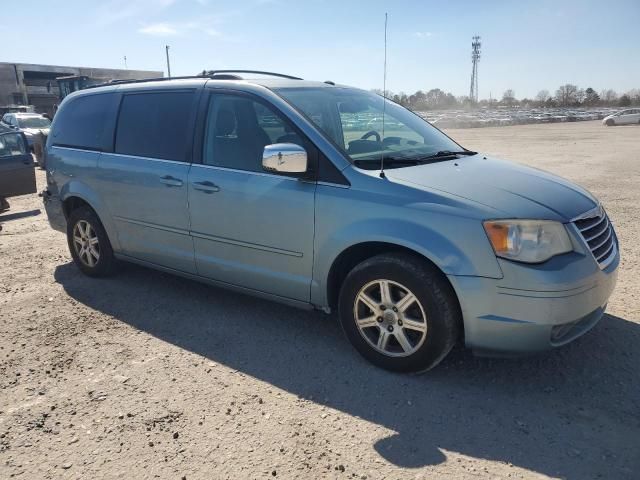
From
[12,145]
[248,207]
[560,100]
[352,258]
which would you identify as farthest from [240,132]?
[560,100]

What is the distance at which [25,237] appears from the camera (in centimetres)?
710

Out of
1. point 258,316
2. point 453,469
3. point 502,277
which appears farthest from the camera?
point 258,316

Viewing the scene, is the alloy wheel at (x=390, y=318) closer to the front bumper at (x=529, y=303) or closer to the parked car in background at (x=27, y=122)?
the front bumper at (x=529, y=303)

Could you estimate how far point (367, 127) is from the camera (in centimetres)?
409

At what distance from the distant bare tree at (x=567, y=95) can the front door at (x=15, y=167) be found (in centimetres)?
8936

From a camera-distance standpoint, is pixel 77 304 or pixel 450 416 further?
pixel 77 304

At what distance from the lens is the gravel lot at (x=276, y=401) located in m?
2.52

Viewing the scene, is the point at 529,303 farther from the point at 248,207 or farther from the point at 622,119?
the point at 622,119

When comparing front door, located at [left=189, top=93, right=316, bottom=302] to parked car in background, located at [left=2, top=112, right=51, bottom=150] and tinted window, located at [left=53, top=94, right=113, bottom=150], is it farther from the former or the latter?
parked car in background, located at [left=2, top=112, right=51, bottom=150]

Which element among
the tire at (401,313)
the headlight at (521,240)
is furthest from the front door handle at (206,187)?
the headlight at (521,240)

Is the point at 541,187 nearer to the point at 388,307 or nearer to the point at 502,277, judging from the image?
the point at 502,277

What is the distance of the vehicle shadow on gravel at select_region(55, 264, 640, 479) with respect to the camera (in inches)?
102

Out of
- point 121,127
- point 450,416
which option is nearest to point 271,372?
point 450,416

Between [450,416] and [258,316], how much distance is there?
190 centimetres
